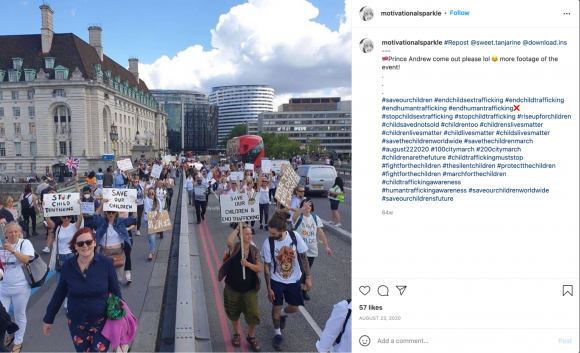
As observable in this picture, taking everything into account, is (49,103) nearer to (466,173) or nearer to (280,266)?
(280,266)

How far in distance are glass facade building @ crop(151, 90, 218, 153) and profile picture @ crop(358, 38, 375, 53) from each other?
176350 millimetres

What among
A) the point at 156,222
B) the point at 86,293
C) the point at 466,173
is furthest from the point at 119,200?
the point at 466,173

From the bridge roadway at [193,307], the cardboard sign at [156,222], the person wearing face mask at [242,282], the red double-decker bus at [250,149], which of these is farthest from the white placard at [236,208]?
the red double-decker bus at [250,149]

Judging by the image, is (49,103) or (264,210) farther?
(49,103)

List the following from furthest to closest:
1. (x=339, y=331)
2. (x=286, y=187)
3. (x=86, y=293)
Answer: (x=286, y=187), (x=86, y=293), (x=339, y=331)

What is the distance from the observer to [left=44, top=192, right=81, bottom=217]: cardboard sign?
26.0 ft

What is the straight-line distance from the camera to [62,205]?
796cm

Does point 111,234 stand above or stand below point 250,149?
below

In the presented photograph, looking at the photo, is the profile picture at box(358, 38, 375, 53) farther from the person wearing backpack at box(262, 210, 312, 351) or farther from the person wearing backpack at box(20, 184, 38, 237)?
the person wearing backpack at box(20, 184, 38, 237)

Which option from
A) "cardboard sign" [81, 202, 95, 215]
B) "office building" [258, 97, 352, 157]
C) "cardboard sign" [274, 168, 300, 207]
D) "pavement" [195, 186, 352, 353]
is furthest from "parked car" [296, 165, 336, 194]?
"office building" [258, 97, 352, 157]

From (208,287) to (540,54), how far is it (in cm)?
767

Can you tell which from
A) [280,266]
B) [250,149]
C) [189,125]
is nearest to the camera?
[280,266]


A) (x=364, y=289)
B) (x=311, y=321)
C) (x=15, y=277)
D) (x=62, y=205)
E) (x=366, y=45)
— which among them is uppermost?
(x=366, y=45)
